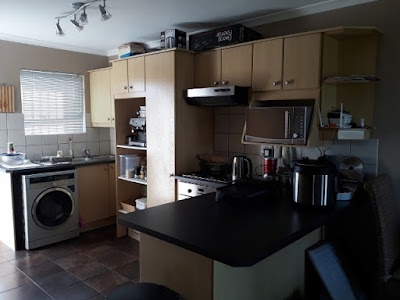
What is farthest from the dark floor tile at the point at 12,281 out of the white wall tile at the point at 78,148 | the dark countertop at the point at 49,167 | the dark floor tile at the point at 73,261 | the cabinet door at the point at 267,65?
the cabinet door at the point at 267,65

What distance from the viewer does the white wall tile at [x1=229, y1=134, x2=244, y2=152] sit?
10.7 ft

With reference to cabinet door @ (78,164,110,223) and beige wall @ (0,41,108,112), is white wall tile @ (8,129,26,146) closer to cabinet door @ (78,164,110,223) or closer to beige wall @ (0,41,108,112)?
beige wall @ (0,41,108,112)

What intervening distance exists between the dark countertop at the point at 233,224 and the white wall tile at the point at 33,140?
8.91ft

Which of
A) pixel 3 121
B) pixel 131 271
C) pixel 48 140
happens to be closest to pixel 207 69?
pixel 131 271

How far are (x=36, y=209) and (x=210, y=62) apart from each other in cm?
237

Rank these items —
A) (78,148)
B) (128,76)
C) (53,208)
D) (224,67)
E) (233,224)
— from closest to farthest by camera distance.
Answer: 1. (233,224)
2. (224,67)
3. (128,76)
4. (53,208)
5. (78,148)

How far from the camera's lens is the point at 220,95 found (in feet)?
9.16

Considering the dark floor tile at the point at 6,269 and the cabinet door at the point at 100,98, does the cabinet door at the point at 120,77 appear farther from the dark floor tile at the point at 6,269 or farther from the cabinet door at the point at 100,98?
the dark floor tile at the point at 6,269

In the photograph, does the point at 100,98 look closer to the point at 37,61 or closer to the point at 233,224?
the point at 37,61

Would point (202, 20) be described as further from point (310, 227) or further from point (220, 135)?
point (310, 227)

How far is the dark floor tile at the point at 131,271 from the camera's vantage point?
289 centimetres

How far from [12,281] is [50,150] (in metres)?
1.77

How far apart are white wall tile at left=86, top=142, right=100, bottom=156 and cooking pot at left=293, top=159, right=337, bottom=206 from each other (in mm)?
3306

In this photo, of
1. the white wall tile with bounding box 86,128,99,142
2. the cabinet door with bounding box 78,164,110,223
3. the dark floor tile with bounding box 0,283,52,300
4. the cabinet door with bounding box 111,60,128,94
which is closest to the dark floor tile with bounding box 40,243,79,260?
the cabinet door with bounding box 78,164,110,223
